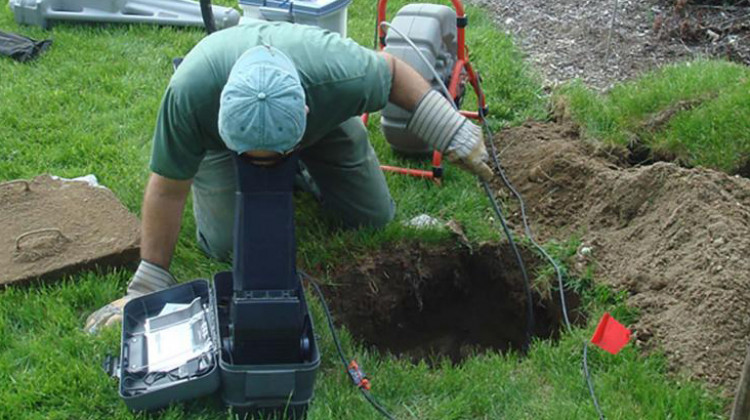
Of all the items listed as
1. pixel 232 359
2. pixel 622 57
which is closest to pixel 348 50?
pixel 232 359

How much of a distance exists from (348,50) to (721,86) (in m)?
2.72

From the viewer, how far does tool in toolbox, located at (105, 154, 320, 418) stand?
3.01 metres

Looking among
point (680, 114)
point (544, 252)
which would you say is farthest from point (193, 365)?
point (680, 114)

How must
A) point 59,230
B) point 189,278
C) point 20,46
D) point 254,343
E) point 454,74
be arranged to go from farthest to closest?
point 20,46 → point 454,74 → point 59,230 → point 189,278 → point 254,343

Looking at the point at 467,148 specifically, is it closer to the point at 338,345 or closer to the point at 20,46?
the point at 338,345

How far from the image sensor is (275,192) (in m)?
3.04

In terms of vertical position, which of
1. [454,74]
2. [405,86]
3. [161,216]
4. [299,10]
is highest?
[405,86]

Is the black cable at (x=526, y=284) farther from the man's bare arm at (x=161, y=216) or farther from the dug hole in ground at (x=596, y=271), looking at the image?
the man's bare arm at (x=161, y=216)

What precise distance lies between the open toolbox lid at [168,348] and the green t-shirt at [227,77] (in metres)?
0.50

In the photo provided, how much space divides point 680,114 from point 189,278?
283 cm

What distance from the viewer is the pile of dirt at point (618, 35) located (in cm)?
604

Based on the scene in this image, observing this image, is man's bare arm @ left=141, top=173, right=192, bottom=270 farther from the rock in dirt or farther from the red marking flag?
the red marking flag

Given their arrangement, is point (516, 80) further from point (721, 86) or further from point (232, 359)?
point (232, 359)

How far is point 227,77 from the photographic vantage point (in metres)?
3.28
